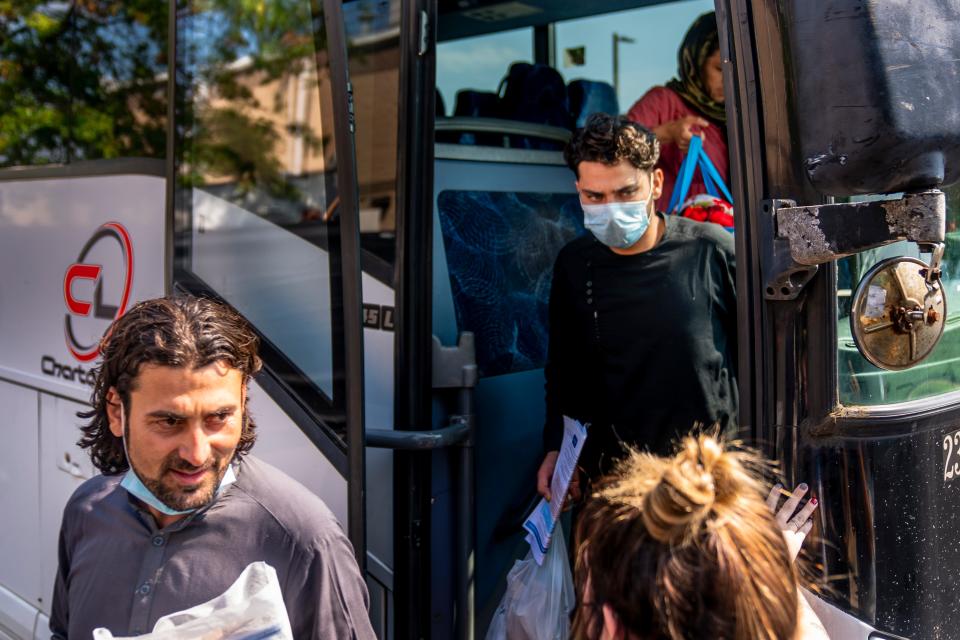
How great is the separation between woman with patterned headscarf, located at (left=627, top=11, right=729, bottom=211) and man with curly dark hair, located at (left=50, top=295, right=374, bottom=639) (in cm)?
184

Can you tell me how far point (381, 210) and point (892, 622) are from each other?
1.50 m

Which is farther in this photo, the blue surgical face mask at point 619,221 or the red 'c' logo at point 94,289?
the red 'c' logo at point 94,289

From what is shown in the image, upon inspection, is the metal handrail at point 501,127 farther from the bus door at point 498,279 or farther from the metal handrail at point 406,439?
the metal handrail at point 406,439

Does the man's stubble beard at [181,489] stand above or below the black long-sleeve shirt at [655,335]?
below

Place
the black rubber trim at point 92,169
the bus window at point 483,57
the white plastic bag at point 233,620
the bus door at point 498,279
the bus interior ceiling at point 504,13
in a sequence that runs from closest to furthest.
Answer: the white plastic bag at point 233,620 → the bus door at point 498,279 → the black rubber trim at point 92,169 → the bus interior ceiling at point 504,13 → the bus window at point 483,57

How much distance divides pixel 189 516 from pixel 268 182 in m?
1.15

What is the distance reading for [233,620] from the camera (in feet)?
5.03

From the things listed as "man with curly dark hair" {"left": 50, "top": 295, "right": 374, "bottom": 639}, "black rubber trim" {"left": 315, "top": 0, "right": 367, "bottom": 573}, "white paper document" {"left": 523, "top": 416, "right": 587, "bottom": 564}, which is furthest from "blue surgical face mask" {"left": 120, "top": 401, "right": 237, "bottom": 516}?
"white paper document" {"left": 523, "top": 416, "right": 587, "bottom": 564}

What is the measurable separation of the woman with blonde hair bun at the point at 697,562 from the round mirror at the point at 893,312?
0.68 meters

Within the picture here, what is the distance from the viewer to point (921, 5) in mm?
1634

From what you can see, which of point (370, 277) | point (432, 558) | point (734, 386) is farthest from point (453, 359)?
point (734, 386)

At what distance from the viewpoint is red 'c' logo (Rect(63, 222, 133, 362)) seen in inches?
116

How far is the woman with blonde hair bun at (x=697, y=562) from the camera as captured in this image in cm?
120

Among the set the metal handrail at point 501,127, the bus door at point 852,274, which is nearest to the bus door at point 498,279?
the metal handrail at point 501,127
